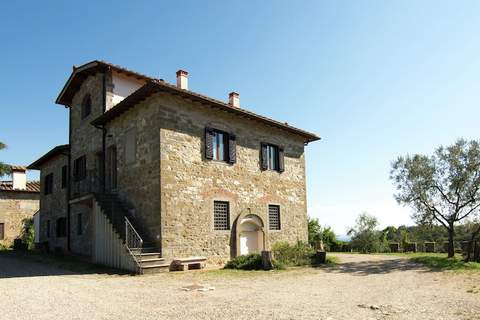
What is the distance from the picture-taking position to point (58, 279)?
35.7ft

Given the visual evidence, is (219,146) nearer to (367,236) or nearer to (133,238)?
(133,238)

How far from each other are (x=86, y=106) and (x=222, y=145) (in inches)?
301

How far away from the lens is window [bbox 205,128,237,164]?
15195 millimetres

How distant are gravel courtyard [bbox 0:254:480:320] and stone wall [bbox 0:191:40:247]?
16.3 metres

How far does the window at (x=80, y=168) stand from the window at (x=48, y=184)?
4.44 m

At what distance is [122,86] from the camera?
681 inches

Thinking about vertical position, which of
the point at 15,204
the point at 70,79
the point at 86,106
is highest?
the point at 70,79

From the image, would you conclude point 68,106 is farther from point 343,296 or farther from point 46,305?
point 343,296

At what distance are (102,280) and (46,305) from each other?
3630mm

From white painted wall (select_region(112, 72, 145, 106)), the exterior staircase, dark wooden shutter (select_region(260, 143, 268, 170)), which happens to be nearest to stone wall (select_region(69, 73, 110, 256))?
white painted wall (select_region(112, 72, 145, 106))

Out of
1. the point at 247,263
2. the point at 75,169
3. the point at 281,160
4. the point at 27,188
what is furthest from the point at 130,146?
the point at 27,188

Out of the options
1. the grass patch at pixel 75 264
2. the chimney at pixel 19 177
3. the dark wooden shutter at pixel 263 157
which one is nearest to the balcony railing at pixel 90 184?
the grass patch at pixel 75 264

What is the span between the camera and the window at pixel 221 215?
15.0 metres

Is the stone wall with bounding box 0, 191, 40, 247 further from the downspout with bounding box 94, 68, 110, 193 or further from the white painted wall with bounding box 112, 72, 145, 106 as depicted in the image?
the white painted wall with bounding box 112, 72, 145, 106
